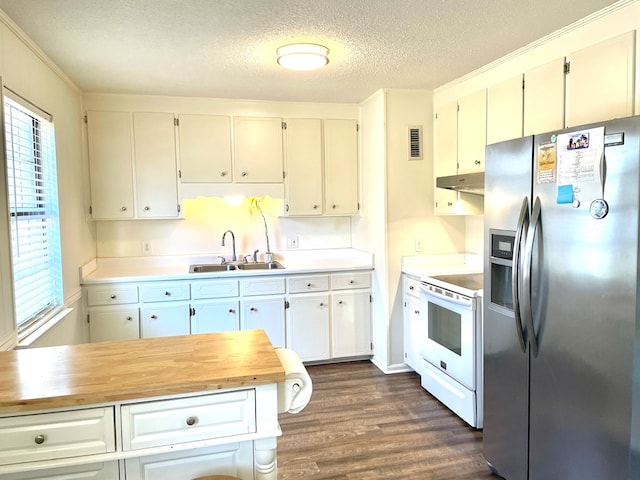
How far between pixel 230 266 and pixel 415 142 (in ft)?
6.52

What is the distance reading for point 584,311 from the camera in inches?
71.3

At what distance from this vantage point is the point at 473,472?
97.3 inches

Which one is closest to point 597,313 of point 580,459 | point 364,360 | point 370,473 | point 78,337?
point 580,459

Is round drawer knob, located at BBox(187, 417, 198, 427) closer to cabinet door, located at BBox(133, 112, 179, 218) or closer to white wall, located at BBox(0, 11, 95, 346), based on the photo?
white wall, located at BBox(0, 11, 95, 346)

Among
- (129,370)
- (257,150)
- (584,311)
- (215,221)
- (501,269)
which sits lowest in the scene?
(129,370)

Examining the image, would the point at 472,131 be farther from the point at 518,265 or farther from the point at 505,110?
the point at 518,265

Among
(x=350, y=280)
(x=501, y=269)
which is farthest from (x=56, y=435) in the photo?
(x=350, y=280)

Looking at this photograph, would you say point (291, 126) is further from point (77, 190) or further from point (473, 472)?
point (473, 472)

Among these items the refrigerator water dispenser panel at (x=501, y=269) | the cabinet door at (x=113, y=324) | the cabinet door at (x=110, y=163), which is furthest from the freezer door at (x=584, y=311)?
the cabinet door at (x=110, y=163)

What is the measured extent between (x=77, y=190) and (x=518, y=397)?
11.1 ft

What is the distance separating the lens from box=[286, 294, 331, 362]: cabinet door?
3975 millimetres

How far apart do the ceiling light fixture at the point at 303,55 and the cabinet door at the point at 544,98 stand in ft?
4.21

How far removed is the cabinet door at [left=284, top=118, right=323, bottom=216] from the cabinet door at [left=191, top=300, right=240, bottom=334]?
105 cm

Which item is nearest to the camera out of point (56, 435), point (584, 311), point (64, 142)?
point (56, 435)
